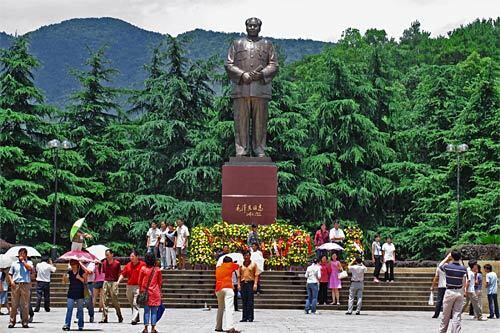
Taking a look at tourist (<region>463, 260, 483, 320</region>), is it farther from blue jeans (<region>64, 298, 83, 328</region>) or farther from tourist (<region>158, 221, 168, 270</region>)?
blue jeans (<region>64, 298, 83, 328</region>)

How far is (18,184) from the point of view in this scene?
3881 cm

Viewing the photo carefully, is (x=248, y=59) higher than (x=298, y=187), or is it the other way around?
(x=248, y=59)

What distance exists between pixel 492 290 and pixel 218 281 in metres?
9.37

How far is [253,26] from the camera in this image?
3183 cm

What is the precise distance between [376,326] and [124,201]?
76.2 ft

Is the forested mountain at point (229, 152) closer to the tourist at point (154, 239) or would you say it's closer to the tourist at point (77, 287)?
the tourist at point (154, 239)

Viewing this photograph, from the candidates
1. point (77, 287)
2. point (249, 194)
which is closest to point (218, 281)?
point (77, 287)

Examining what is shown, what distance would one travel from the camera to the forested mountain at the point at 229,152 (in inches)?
1569

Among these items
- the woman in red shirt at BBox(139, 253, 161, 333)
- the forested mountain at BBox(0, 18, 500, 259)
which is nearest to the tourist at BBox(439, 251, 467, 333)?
the woman in red shirt at BBox(139, 253, 161, 333)

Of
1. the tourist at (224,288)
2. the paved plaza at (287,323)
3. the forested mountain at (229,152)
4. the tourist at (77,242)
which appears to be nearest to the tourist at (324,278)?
the paved plaza at (287,323)

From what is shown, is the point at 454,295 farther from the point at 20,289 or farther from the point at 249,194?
the point at 249,194

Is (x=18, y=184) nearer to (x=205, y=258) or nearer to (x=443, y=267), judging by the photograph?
(x=205, y=258)

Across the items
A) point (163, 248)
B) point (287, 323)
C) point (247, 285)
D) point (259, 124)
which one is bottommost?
point (287, 323)

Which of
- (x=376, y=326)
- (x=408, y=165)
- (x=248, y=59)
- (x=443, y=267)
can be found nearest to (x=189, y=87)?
(x=408, y=165)
